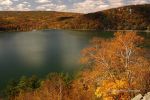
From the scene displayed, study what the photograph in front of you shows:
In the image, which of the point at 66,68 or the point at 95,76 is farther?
the point at 66,68

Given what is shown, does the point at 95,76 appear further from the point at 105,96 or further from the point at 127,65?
the point at 105,96

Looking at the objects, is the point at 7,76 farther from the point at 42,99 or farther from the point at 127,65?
the point at 127,65

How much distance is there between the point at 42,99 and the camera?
1519 inches

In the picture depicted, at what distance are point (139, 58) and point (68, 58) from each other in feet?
161

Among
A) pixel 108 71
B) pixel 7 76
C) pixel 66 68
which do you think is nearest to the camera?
pixel 108 71

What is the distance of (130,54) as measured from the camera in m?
31.1

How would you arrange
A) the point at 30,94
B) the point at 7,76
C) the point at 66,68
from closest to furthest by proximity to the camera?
the point at 30,94 < the point at 7,76 < the point at 66,68

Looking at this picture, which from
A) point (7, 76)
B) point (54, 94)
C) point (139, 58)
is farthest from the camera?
point (7, 76)

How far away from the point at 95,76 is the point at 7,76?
33282 millimetres

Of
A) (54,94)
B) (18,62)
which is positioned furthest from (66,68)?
(54,94)

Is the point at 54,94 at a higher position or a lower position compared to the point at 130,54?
lower

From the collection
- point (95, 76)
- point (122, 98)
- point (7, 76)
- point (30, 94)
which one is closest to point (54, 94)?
point (30, 94)

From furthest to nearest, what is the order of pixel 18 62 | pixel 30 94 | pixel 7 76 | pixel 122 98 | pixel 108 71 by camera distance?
1. pixel 18 62
2. pixel 7 76
3. pixel 30 94
4. pixel 108 71
5. pixel 122 98

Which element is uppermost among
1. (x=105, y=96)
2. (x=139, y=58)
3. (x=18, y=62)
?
(x=139, y=58)
